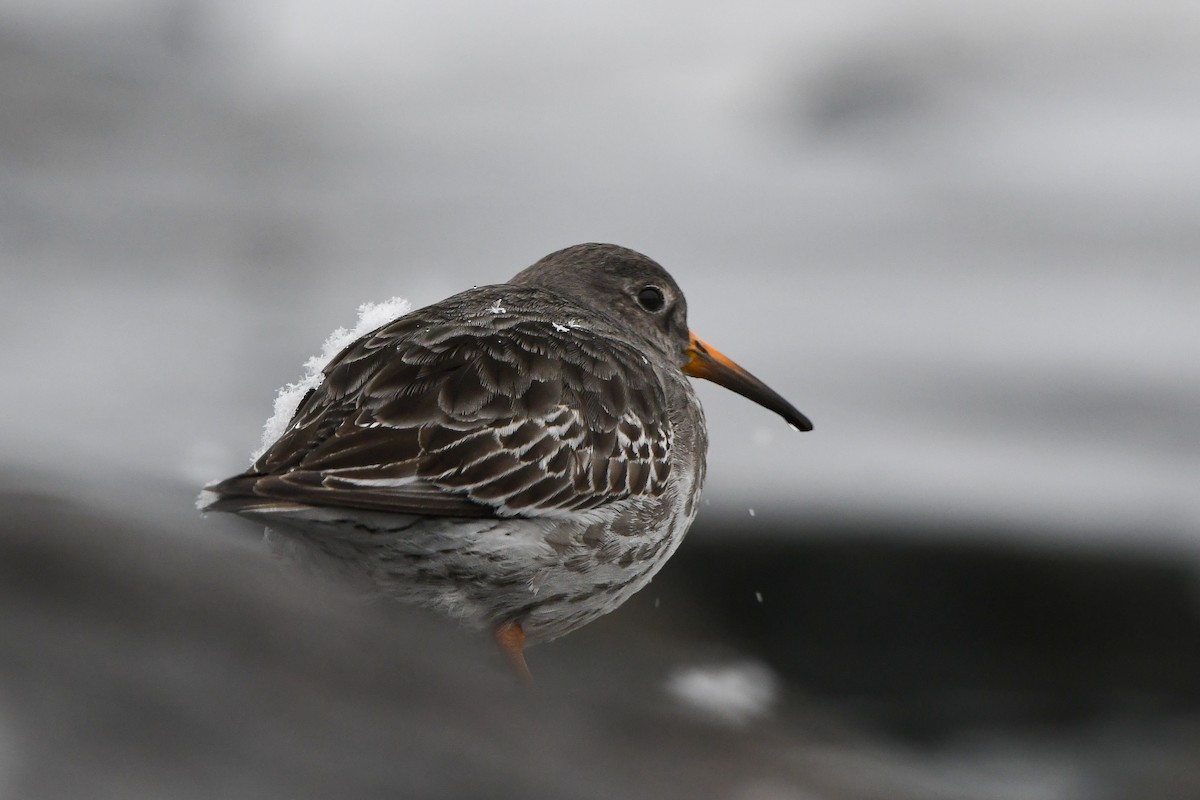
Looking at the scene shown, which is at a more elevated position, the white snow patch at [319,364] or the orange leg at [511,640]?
the white snow patch at [319,364]

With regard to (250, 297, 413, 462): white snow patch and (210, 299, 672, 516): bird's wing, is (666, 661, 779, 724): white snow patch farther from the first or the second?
(250, 297, 413, 462): white snow patch

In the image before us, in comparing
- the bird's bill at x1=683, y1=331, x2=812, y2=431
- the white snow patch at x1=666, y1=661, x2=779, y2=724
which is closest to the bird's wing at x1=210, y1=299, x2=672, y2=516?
the white snow patch at x1=666, y1=661, x2=779, y2=724

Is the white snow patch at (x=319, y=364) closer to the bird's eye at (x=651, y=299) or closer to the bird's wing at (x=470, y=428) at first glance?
the bird's wing at (x=470, y=428)

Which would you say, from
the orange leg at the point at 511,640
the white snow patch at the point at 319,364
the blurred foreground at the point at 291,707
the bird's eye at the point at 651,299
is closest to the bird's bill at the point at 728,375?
the bird's eye at the point at 651,299

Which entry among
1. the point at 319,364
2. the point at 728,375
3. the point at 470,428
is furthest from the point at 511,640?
the point at 728,375

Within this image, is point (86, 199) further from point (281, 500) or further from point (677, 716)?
point (677, 716)

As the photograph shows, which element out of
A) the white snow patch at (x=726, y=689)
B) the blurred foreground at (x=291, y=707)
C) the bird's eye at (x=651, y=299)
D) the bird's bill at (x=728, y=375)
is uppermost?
the bird's eye at (x=651, y=299)
